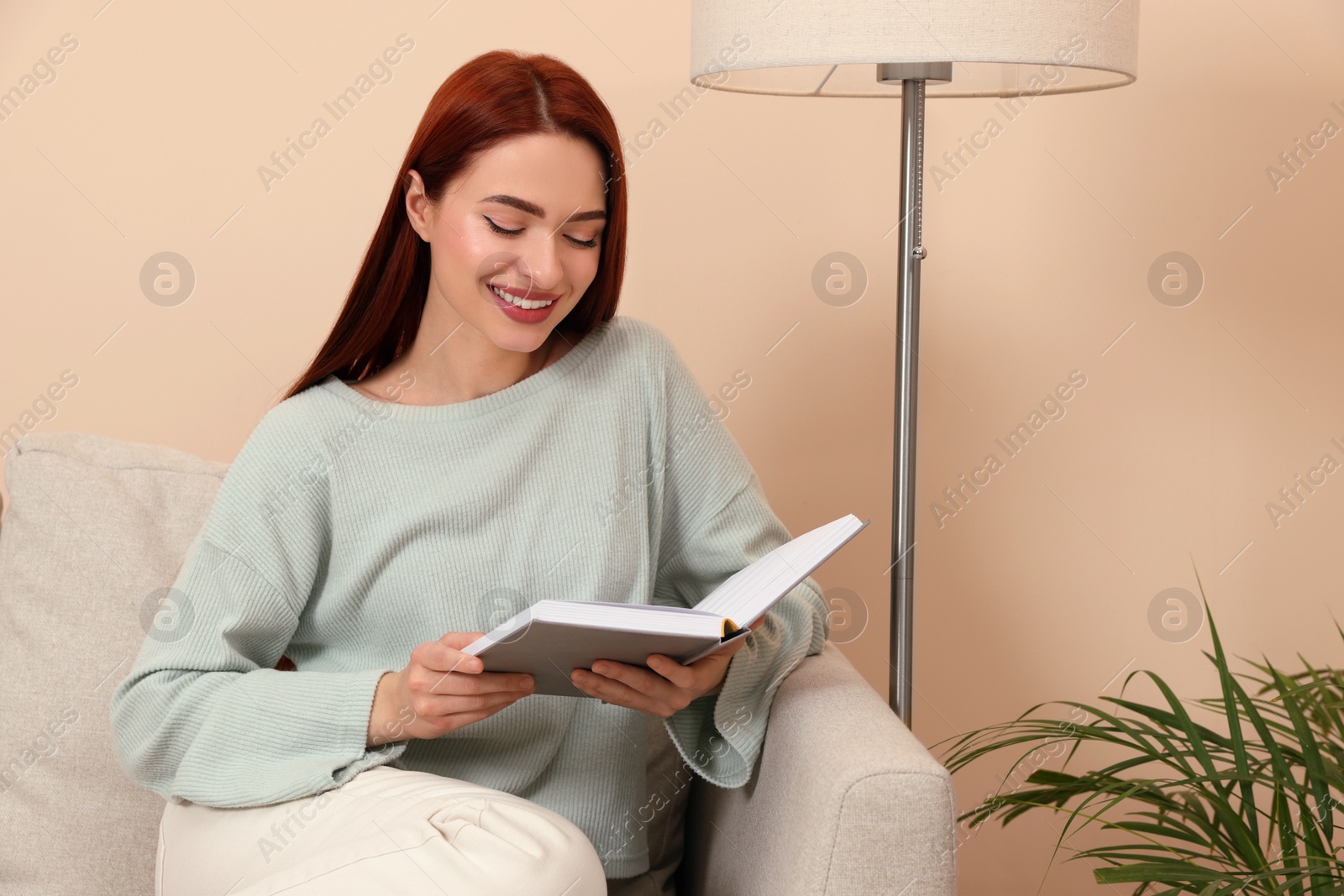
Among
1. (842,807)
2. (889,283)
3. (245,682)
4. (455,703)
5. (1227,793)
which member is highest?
(889,283)

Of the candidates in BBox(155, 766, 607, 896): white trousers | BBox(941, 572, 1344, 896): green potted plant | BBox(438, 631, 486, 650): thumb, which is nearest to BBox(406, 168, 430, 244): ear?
BBox(438, 631, 486, 650): thumb

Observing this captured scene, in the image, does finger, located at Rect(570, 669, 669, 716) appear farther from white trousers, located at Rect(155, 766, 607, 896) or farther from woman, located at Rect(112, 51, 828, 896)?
white trousers, located at Rect(155, 766, 607, 896)

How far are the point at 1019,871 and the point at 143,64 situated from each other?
2000mm

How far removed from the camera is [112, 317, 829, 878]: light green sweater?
1165 mm

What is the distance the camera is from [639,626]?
93 cm

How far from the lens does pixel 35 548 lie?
1436 mm

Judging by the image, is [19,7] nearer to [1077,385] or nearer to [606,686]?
[606,686]

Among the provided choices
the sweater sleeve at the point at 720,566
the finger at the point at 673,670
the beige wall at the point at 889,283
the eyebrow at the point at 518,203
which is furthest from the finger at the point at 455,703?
the beige wall at the point at 889,283

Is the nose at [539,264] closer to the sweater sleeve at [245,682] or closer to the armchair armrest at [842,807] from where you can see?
the sweater sleeve at [245,682]

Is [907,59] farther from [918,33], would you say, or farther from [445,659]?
[445,659]

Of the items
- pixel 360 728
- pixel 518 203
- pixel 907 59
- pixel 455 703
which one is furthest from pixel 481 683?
pixel 907 59

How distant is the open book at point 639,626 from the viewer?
36.4 inches

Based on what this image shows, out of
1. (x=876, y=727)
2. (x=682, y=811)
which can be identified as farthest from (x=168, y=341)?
(x=876, y=727)

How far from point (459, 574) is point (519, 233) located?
1.19 ft
